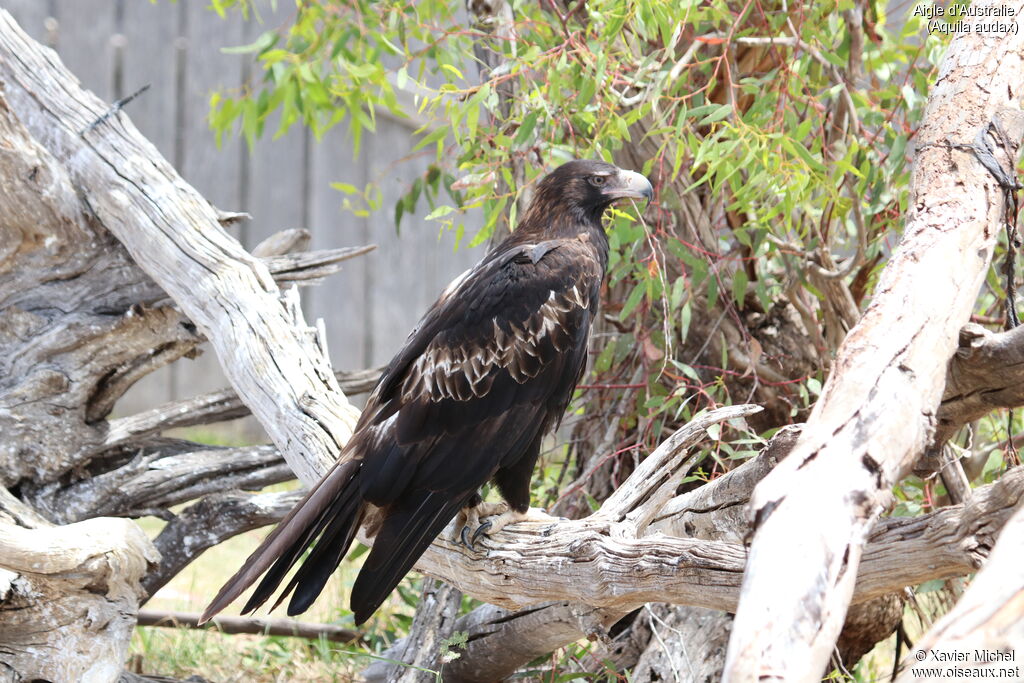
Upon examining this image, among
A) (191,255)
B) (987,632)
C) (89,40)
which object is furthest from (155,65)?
(987,632)

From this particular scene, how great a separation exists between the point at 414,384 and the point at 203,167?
457 centimetres

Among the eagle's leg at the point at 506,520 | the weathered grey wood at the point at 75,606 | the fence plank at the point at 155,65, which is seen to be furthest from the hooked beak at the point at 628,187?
the fence plank at the point at 155,65

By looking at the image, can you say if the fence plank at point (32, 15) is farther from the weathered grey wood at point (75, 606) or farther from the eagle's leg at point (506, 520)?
the eagle's leg at point (506, 520)

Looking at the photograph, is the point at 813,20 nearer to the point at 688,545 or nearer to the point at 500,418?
the point at 500,418

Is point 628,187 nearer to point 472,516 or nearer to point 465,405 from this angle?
point 465,405

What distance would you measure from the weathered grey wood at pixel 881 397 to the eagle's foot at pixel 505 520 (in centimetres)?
127

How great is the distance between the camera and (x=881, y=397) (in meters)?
1.50

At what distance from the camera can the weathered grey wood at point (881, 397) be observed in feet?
4.06

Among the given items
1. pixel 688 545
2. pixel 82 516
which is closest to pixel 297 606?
pixel 688 545

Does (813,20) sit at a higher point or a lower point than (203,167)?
higher

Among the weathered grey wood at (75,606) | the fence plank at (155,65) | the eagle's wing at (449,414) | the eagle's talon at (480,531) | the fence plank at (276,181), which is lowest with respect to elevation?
the weathered grey wood at (75,606)

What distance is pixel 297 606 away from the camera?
7.79 ft

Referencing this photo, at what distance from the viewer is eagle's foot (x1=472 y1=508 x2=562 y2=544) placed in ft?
8.81

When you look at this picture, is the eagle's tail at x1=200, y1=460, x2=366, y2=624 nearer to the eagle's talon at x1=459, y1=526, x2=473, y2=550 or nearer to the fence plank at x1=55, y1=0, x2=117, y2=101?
the eagle's talon at x1=459, y1=526, x2=473, y2=550
